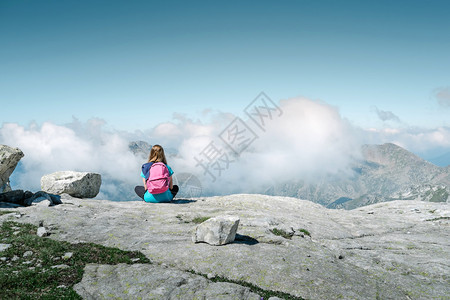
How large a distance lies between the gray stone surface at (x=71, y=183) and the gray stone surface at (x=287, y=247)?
4.29 m

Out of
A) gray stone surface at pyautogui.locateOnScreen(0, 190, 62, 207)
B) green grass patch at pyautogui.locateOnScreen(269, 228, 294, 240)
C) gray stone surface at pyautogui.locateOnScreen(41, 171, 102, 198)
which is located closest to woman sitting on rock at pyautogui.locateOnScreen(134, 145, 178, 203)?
gray stone surface at pyautogui.locateOnScreen(0, 190, 62, 207)

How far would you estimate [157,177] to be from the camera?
77.4ft

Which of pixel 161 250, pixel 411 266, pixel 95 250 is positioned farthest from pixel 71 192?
pixel 411 266

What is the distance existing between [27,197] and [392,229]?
32.9m

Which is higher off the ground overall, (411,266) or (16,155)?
(16,155)

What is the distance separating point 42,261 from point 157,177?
11.8m

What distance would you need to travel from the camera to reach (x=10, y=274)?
10.9 m

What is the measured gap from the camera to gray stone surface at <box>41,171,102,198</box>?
89.1 feet

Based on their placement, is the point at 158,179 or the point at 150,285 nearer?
the point at 150,285

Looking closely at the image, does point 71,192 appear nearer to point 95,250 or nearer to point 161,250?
point 95,250

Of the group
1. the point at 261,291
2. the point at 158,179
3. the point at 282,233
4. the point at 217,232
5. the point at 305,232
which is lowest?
the point at 261,291

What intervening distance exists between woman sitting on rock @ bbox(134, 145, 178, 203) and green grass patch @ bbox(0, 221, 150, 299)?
30.3 feet

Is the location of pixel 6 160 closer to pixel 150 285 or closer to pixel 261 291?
pixel 150 285

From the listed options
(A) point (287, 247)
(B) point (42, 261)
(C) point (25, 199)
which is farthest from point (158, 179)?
(A) point (287, 247)
